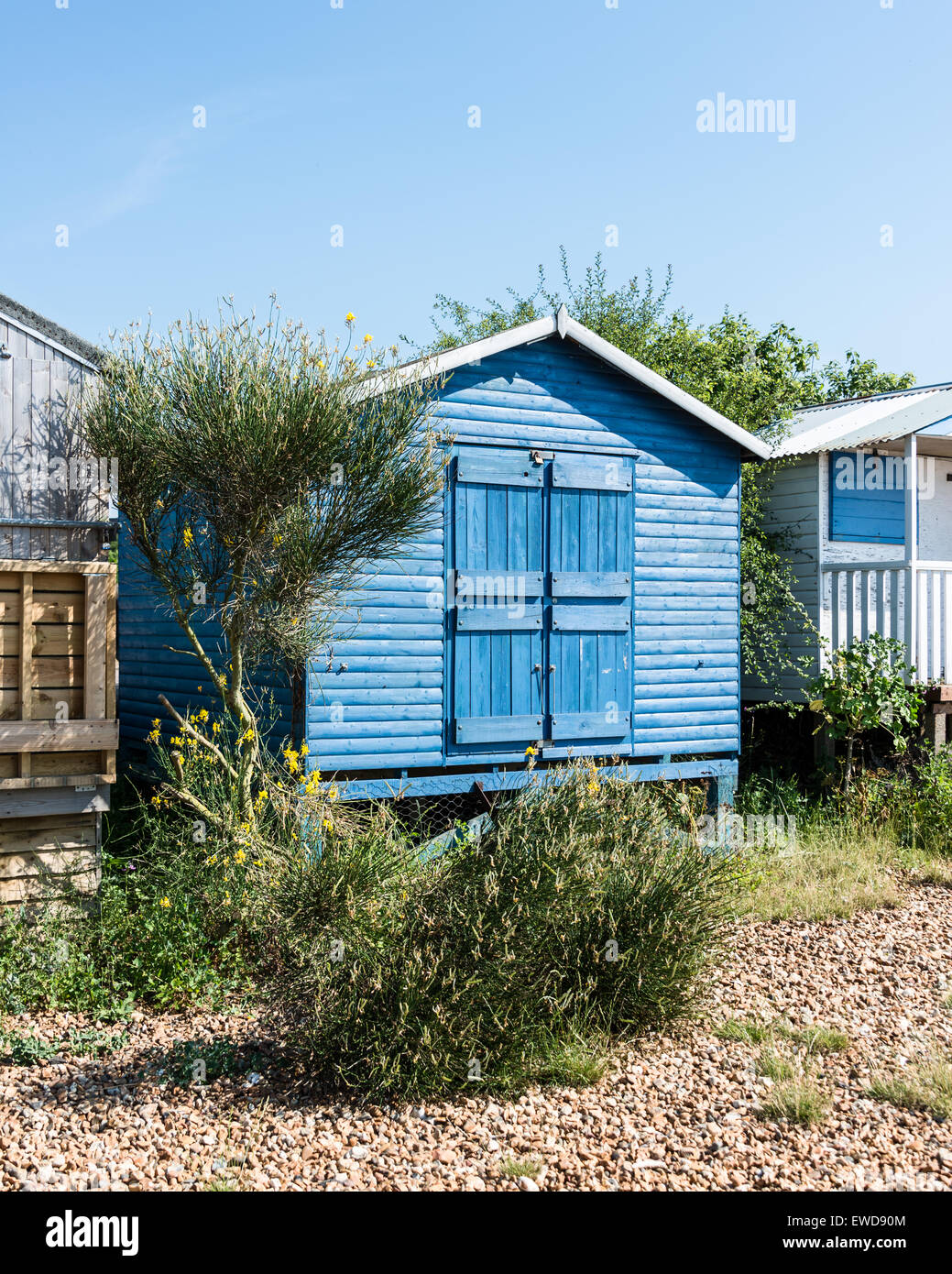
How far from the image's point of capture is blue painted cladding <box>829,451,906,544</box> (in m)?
12.7

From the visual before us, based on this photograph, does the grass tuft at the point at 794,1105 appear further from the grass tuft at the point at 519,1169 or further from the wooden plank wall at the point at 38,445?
the wooden plank wall at the point at 38,445

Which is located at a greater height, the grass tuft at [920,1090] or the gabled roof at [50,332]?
the gabled roof at [50,332]

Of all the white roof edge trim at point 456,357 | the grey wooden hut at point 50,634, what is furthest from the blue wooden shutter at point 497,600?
the grey wooden hut at point 50,634

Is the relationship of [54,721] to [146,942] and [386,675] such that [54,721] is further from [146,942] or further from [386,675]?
[386,675]

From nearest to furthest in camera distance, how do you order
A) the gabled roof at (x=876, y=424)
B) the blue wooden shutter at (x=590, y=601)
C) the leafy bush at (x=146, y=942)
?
1. the leafy bush at (x=146, y=942)
2. the blue wooden shutter at (x=590, y=601)
3. the gabled roof at (x=876, y=424)

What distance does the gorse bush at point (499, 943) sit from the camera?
186 inches

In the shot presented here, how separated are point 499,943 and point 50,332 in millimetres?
5099

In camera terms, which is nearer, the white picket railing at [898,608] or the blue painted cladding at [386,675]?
the blue painted cladding at [386,675]

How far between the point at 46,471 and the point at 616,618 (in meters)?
4.95

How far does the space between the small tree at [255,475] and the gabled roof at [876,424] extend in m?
6.06

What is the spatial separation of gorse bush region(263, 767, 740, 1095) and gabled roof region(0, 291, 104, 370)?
3.66 meters

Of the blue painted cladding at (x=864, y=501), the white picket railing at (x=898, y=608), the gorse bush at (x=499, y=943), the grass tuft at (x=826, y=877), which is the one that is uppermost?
the blue painted cladding at (x=864, y=501)

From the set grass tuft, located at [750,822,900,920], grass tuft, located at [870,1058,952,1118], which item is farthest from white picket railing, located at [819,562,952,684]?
grass tuft, located at [870,1058,952,1118]

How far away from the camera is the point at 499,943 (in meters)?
4.82
